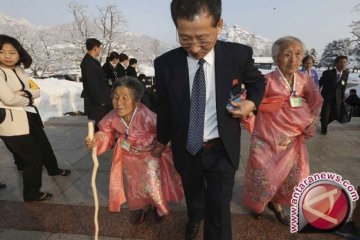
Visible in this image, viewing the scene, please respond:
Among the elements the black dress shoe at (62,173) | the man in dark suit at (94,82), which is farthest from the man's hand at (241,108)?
the man in dark suit at (94,82)

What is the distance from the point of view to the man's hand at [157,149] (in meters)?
2.50

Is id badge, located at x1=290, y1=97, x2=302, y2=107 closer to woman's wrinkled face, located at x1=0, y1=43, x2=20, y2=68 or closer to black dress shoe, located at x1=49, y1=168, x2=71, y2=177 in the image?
woman's wrinkled face, located at x1=0, y1=43, x2=20, y2=68

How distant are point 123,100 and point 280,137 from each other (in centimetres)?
155

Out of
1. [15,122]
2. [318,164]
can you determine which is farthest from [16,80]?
[318,164]

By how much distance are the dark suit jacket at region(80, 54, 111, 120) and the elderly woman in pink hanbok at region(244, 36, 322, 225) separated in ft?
10.5

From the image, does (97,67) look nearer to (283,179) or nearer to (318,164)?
(283,179)

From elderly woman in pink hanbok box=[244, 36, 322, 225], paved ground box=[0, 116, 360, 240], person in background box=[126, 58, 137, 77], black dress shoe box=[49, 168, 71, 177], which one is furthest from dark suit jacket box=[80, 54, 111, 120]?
elderly woman in pink hanbok box=[244, 36, 322, 225]

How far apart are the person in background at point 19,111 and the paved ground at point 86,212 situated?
305mm

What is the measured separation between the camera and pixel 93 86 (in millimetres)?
5086

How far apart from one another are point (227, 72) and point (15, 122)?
255cm

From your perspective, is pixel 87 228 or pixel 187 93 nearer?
pixel 187 93

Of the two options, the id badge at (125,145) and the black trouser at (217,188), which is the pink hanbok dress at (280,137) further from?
the id badge at (125,145)

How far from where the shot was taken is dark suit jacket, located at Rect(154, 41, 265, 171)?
1.89 meters

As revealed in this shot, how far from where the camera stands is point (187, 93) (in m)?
1.94
